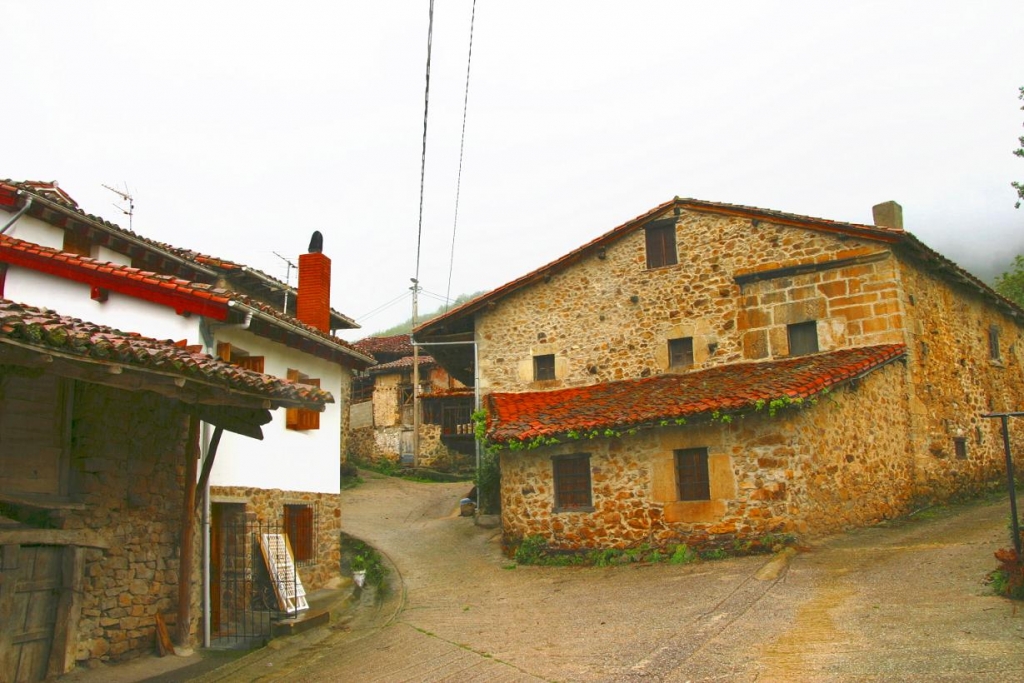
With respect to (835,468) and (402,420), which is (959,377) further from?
(402,420)

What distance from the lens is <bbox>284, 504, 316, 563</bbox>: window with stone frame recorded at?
47.2ft

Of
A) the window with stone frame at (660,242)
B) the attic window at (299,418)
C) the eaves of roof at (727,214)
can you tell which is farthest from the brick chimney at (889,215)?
the attic window at (299,418)

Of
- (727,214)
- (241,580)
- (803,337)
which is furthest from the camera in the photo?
(727,214)

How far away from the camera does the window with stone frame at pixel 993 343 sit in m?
20.9

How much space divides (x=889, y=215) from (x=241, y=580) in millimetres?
15038

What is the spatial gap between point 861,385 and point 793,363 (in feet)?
4.68

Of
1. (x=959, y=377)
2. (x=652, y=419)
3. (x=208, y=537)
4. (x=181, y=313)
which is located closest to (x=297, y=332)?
(x=181, y=313)

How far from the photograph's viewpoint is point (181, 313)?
1162 centimetres

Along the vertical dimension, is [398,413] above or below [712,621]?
above

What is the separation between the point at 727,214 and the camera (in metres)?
17.8

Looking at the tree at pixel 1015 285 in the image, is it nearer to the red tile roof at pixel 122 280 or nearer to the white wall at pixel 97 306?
the red tile roof at pixel 122 280

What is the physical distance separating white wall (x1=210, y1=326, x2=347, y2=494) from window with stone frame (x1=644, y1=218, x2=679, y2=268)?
23.7 ft

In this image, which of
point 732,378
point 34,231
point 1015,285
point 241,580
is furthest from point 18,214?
point 1015,285

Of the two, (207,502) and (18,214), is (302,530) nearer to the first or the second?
(207,502)
